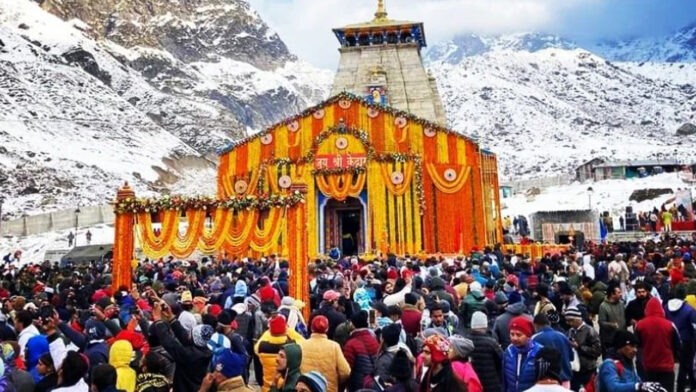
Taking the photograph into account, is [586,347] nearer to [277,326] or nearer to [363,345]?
[363,345]

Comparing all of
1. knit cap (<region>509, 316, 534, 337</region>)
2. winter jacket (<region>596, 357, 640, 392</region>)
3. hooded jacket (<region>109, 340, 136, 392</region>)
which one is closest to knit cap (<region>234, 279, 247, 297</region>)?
hooded jacket (<region>109, 340, 136, 392</region>)

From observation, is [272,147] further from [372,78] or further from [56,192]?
[56,192]

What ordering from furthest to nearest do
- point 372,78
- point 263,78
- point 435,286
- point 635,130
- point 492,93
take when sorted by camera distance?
1. point 263,78
2. point 492,93
3. point 635,130
4. point 372,78
5. point 435,286

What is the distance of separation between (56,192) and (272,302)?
153ft

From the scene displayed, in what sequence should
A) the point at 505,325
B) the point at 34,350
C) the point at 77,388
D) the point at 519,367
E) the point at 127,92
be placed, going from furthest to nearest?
1. the point at 127,92
2. the point at 505,325
3. the point at 34,350
4. the point at 519,367
5. the point at 77,388

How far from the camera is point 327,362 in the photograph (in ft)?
17.8

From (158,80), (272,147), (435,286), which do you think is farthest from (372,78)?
(158,80)

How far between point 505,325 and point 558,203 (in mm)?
38195

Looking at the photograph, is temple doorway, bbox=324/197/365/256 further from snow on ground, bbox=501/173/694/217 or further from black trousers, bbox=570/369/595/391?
black trousers, bbox=570/369/595/391

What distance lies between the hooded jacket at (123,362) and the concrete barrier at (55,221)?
3230 centimetres

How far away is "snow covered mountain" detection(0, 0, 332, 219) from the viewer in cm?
5472

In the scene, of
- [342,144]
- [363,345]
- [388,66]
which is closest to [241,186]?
[342,144]

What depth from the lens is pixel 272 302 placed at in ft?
26.4

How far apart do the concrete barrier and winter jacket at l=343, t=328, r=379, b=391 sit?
32302 mm
